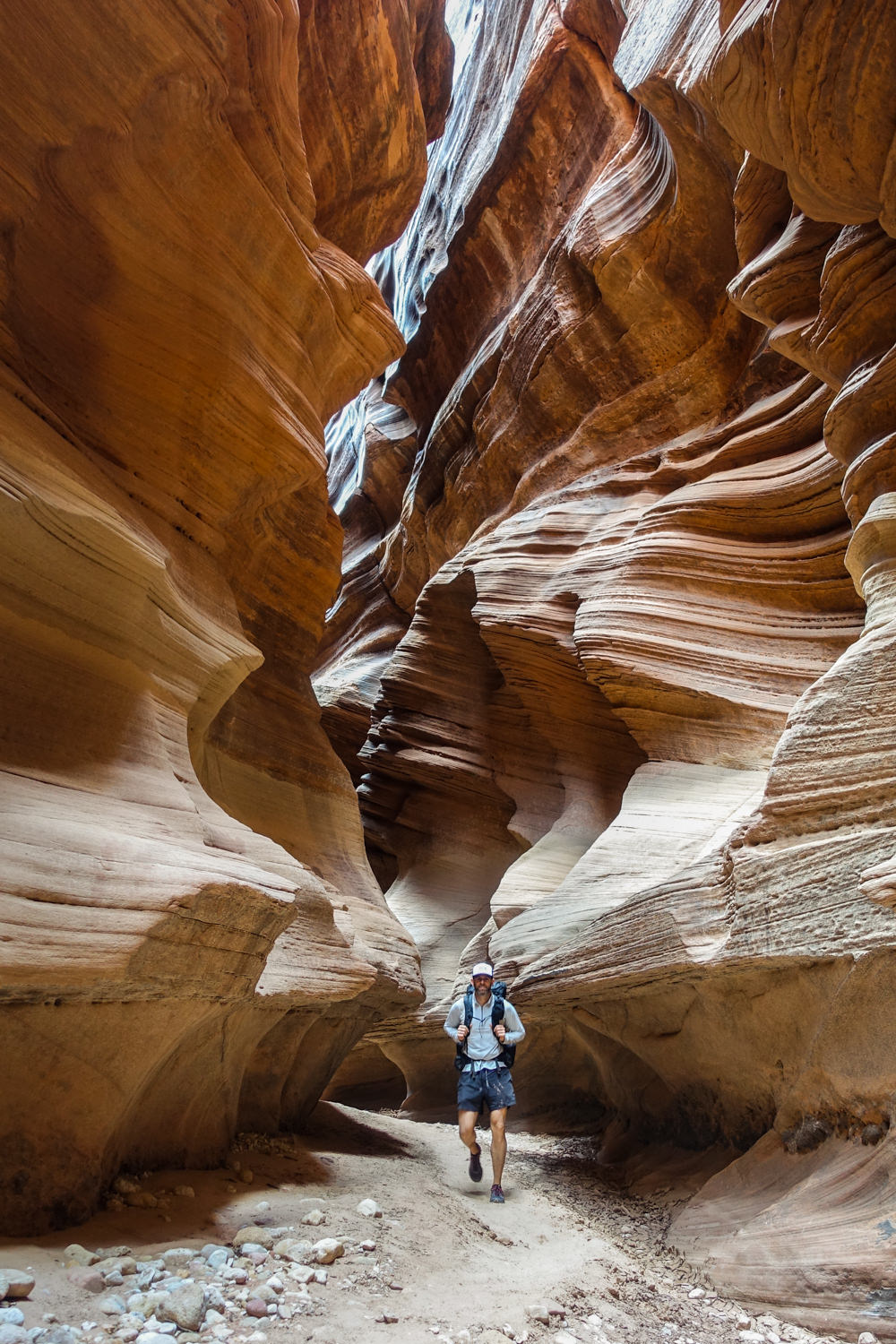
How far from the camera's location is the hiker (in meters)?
6.79

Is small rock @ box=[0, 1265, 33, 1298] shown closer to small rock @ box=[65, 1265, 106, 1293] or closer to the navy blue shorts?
small rock @ box=[65, 1265, 106, 1293]

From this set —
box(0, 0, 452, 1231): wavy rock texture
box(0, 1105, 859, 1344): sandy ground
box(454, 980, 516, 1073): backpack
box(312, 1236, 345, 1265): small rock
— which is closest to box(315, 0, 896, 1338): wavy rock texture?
box(0, 1105, 859, 1344): sandy ground

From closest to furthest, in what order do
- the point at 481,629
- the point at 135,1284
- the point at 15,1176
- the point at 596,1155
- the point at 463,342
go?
the point at 135,1284 < the point at 15,1176 < the point at 596,1155 < the point at 481,629 < the point at 463,342

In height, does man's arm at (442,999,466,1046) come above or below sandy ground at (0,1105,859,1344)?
above

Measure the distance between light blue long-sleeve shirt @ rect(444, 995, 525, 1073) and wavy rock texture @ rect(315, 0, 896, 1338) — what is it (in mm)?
869

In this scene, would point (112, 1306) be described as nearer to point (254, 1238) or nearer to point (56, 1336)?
point (56, 1336)

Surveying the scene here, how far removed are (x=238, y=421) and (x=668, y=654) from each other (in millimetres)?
5395

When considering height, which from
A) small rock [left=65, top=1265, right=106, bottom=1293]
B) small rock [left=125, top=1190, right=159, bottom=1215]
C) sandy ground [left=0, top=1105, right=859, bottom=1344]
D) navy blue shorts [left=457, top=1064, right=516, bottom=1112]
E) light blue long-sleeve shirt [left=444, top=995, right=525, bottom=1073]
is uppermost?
light blue long-sleeve shirt [left=444, top=995, right=525, bottom=1073]

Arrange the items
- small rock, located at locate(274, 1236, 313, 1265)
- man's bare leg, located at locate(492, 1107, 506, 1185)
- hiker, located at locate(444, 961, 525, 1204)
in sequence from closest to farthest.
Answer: small rock, located at locate(274, 1236, 313, 1265) → man's bare leg, located at locate(492, 1107, 506, 1185) → hiker, located at locate(444, 961, 525, 1204)

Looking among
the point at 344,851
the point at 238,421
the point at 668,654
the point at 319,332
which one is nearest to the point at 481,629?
the point at 668,654

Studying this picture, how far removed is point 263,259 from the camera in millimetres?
7055

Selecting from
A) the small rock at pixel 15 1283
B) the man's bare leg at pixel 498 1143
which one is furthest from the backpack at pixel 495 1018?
the small rock at pixel 15 1283

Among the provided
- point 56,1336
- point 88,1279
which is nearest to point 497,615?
point 88,1279

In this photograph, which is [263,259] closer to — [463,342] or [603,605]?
[603,605]
